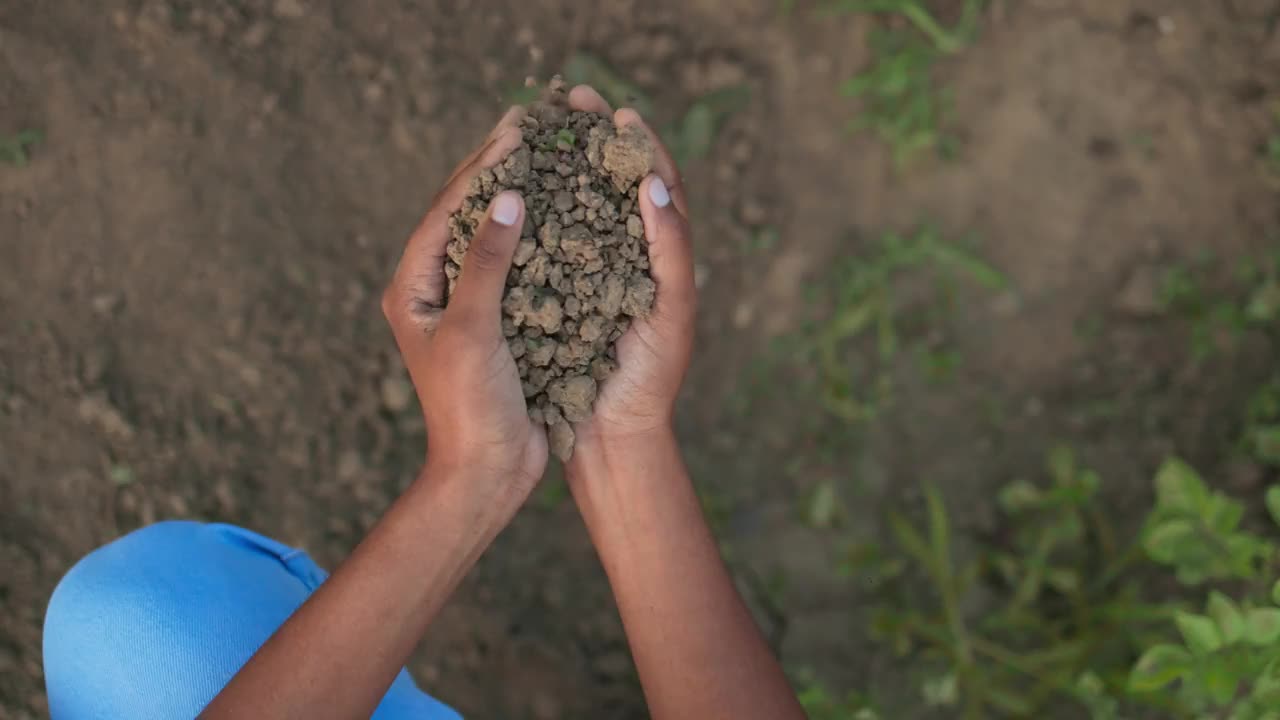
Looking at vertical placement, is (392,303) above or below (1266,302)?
above

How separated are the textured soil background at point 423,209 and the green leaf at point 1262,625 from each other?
0.75 metres

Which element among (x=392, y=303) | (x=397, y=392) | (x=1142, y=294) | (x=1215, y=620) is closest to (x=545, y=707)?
(x=397, y=392)

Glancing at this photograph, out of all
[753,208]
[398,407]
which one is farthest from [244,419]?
[753,208]

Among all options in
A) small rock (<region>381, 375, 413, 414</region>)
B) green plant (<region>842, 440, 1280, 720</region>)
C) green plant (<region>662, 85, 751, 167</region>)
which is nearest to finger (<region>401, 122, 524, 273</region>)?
small rock (<region>381, 375, 413, 414</region>)

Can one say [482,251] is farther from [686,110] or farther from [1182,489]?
[1182,489]

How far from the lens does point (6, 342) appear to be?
1.84 meters

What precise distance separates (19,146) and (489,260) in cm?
123

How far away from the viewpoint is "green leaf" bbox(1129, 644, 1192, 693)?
1.48 metres

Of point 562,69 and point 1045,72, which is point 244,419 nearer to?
point 562,69

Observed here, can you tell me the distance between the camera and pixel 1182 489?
5.39 feet

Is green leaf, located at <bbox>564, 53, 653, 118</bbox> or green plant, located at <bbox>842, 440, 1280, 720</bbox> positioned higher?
green leaf, located at <bbox>564, 53, 653, 118</bbox>

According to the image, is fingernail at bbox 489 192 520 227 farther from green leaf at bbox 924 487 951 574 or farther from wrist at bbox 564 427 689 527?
green leaf at bbox 924 487 951 574

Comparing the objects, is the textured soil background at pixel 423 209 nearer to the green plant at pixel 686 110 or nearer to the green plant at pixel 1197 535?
the green plant at pixel 686 110

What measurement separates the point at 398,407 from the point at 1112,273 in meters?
1.58
